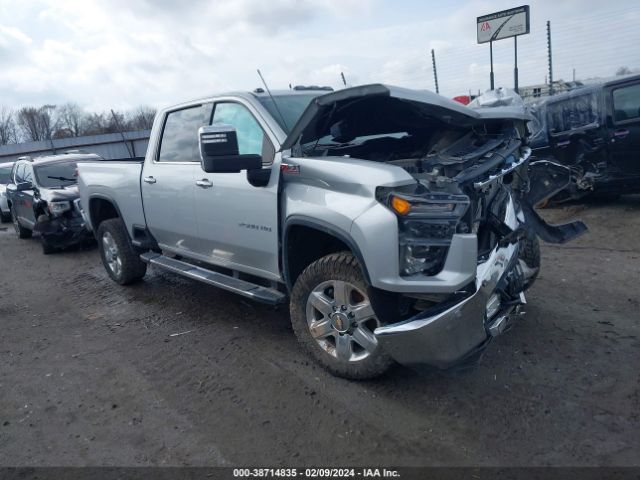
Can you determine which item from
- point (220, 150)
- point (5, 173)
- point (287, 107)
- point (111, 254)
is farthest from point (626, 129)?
point (5, 173)

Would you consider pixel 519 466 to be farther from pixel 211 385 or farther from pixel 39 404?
pixel 39 404

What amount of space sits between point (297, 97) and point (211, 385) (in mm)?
2498

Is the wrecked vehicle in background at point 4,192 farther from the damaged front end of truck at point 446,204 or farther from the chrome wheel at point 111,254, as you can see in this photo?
the damaged front end of truck at point 446,204

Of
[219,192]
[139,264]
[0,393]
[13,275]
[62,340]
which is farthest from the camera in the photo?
[13,275]

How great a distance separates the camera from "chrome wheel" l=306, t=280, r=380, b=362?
3438mm

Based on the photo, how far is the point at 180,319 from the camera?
5.20 metres

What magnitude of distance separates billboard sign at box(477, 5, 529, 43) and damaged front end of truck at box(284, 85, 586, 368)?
9.42 metres

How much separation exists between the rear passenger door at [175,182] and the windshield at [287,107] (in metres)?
0.74

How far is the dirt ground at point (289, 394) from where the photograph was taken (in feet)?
9.68

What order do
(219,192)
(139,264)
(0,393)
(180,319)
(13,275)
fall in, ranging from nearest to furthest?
(0,393) < (219,192) < (180,319) < (139,264) < (13,275)

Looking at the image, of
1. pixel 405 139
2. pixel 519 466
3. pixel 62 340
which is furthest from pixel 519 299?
pixel 62 340

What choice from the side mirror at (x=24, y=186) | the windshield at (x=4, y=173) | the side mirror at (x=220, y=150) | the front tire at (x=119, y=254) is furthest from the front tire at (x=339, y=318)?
the windshield at (x=4, y=173)

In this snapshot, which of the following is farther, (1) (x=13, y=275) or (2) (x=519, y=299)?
(1) (x=13, y=275)

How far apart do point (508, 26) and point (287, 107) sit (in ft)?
34.7
